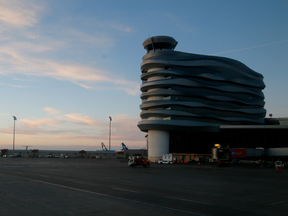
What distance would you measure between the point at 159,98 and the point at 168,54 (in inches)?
652

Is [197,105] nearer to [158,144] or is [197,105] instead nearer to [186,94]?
[186,94]

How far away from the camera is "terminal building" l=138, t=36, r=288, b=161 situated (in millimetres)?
97375

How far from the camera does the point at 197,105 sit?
99.8m

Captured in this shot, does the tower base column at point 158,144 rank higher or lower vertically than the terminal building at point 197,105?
lower

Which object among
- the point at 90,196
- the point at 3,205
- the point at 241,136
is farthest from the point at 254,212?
the point at 241,136

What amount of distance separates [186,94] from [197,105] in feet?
19.2

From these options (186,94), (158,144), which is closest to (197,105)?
(186,94)

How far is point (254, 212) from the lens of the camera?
1400cm

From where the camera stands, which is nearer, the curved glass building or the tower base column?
the curved glass building

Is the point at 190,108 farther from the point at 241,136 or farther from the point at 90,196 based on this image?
the point at 90,196

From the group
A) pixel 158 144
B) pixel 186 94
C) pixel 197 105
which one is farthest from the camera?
pixel 197 105

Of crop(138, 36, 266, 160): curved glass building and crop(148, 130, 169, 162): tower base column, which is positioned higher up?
crop(138, 36, 266, 160): curved glass building

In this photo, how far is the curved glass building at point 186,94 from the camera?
96938mm

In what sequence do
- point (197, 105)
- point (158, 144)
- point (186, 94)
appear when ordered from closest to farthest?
point (158, 144) → point (186, 94) → point (197, 105)
